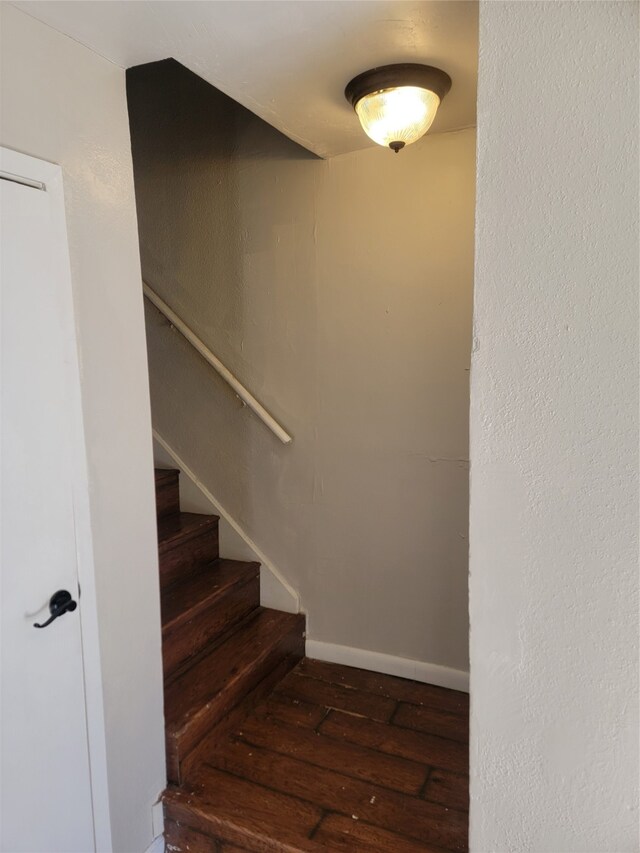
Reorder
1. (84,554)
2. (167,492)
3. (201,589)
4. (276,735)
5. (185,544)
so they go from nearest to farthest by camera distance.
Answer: (84,554) → (276,735) → (201,589) → (185,544) → (167,492)

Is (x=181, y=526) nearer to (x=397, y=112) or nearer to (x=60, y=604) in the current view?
(x=60, y=604)

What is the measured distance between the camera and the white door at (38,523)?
126cm

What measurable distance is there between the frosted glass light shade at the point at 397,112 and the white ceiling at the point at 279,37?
0.24 feet

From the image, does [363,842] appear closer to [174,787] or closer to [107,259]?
[174,787]

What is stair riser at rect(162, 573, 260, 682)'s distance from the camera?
6.73 feet

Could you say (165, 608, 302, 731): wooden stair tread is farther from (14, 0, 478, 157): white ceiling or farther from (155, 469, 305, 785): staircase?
(14, 0, 478, 157): white ceiling

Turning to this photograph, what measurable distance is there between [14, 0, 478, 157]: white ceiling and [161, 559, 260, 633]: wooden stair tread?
170 centimetres

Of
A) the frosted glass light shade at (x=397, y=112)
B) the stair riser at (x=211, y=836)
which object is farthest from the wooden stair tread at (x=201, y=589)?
the frosted glass light shade at (x=397, y=112)

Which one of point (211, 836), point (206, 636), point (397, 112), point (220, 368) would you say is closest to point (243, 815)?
point (211, 836)

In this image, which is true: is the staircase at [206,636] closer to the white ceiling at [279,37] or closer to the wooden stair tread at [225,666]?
the wooden stair tread at [225,666]

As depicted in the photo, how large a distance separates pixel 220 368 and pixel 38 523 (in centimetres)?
127

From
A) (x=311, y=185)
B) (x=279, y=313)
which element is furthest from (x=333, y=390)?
(x=311, y=185)

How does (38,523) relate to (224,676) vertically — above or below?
above

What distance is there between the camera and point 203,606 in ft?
7.25
